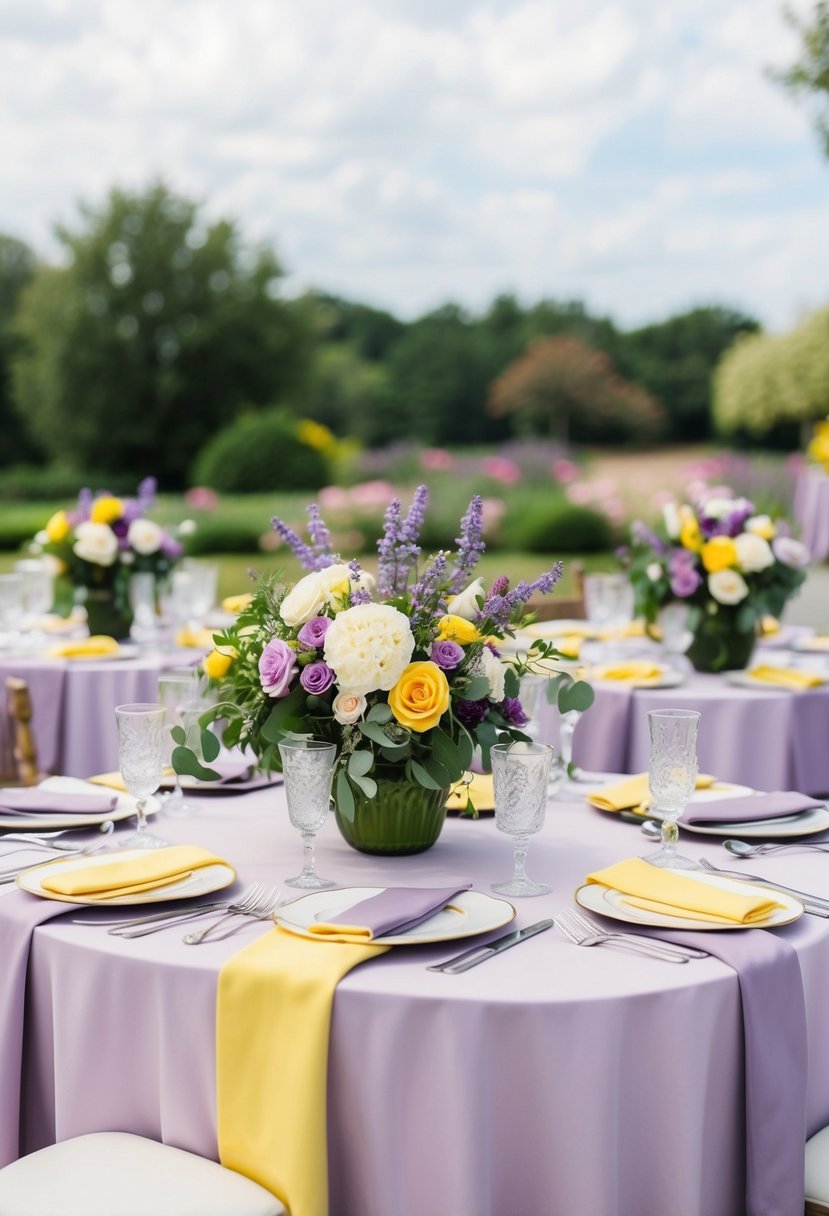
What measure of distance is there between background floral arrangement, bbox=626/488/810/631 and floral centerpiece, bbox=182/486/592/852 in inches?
77.9

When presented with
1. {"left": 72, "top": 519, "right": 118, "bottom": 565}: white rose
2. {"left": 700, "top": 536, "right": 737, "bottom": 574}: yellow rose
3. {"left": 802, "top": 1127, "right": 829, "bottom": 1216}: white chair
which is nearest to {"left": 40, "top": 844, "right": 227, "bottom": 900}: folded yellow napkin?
{"left": 802, "top": 1127, "right": 829, "bottom": 1216}: white chair

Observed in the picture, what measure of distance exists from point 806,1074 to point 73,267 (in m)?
27.8

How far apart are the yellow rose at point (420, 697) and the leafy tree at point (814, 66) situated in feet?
29.3

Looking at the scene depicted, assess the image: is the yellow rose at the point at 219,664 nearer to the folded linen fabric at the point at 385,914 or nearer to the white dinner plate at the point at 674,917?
the folded linen fabric at the point at 385,914

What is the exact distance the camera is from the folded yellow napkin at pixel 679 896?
1911mm

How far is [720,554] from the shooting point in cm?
411

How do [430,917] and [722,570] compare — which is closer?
[430,917]

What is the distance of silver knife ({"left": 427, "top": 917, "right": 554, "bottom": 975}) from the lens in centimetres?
177

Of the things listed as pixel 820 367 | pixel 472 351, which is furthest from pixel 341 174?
pixel 820 367

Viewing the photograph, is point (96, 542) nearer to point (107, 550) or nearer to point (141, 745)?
point (107, 550)

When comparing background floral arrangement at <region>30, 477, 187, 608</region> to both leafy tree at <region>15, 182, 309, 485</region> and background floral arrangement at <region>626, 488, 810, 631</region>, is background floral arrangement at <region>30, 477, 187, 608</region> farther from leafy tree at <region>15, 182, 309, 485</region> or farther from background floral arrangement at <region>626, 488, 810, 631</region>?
leafy tree at <region>15, 182, 309, 485</region>

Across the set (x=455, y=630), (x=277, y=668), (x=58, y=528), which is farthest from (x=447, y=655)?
(x=58, y=528)

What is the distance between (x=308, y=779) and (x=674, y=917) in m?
0.61

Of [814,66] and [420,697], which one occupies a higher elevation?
[814,66]
